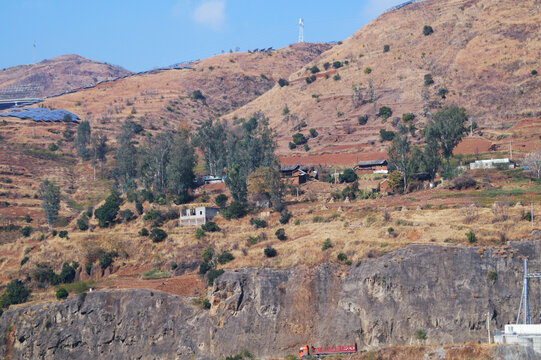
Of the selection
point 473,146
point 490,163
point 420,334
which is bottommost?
point 420,334

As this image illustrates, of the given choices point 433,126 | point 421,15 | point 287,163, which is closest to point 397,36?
point 421,15

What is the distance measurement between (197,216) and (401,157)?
22.9m

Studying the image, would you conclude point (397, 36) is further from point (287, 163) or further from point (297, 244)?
point (297, 244)

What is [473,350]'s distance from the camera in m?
51.5

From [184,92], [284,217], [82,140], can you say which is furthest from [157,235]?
[184,92]

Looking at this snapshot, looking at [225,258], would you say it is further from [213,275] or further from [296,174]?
[296,174]

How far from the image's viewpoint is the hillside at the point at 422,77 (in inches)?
4469

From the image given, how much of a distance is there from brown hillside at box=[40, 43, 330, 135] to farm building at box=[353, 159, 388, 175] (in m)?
55.2

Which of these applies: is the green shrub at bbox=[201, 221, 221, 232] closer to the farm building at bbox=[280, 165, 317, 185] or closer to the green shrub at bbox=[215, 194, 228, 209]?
the green shrub at bbox=[215, 194, 228, 209]

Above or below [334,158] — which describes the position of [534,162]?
below

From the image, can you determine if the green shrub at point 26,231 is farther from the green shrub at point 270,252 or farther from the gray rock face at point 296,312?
the green shrub at point 270,252

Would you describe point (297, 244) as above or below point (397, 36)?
below

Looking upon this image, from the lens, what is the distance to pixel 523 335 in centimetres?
5003

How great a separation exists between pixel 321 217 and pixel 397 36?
78.8 meters
